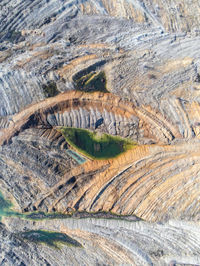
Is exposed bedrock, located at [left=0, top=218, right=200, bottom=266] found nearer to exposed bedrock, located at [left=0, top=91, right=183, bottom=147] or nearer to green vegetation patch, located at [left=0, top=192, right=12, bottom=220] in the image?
green vegetation patch, located at [left=0, top=192, right=12, bottom=220]

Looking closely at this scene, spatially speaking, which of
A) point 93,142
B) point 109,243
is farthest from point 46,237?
point 93,142

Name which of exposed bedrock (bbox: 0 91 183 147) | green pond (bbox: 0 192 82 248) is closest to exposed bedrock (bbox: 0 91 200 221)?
exposed bedrock (bbox: 0 91 183 147)

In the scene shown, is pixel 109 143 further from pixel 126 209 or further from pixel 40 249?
pixel 40 249

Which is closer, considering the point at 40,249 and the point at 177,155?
the point at 177,155

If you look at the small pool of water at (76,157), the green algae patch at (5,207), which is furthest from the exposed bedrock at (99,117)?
the green algae patch at (5,207)

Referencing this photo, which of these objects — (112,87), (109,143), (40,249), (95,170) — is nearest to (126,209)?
(95,170)

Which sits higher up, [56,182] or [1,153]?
[1,153]

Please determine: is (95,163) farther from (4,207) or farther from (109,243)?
(4,207)
